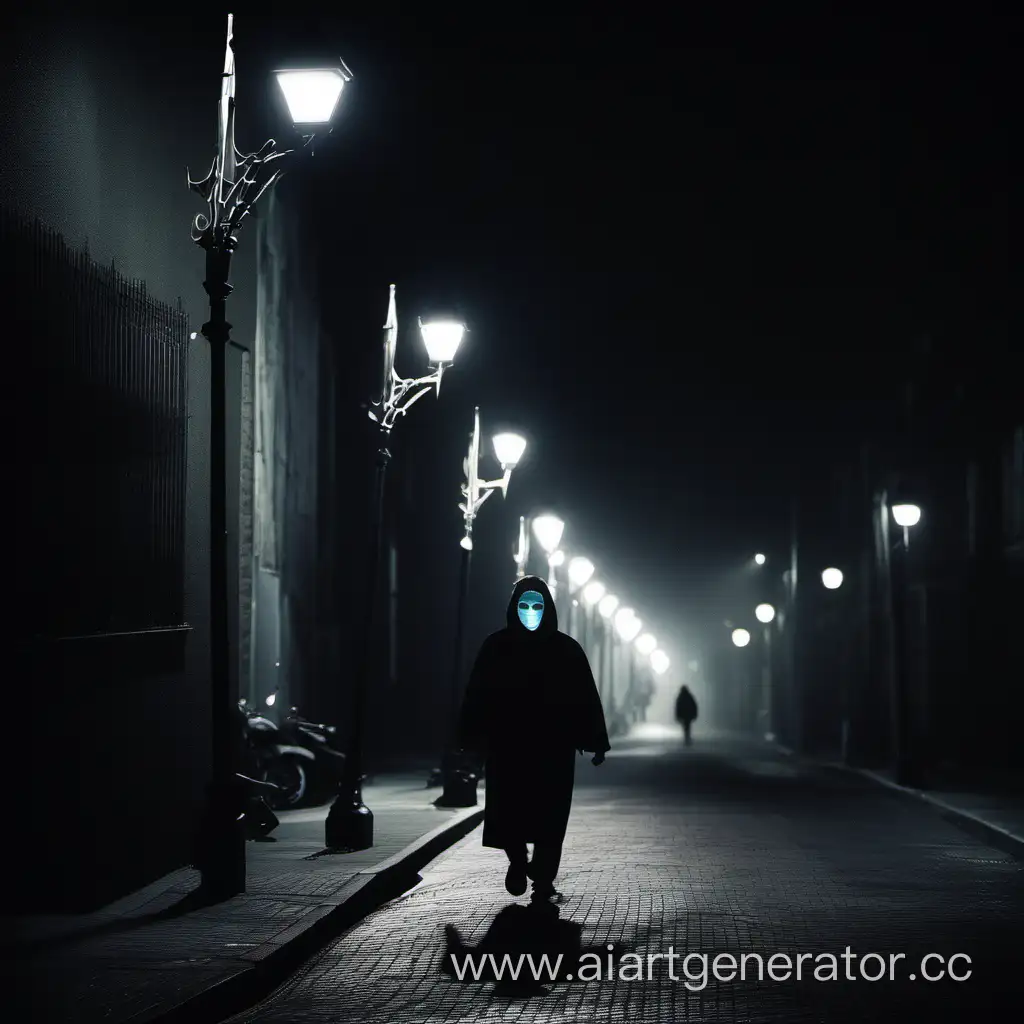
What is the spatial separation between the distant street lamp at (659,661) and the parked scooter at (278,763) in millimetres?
121157

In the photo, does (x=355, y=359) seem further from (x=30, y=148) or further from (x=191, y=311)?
(x=30, y=148)

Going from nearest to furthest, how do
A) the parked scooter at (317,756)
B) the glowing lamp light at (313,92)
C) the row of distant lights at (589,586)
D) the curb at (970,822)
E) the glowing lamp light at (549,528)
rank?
1. the glowing lamp light at (313,92)
2. the curb at (970,822)
3. the parked scooter at (317,756)
4. the glowing lamp light at (549,528)
5. the row of distant lights at (589,586)

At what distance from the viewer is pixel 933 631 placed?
113 feet

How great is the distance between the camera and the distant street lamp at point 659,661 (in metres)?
144

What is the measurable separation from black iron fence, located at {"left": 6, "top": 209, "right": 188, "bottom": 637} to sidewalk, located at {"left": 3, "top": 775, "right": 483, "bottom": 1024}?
66.2 inches

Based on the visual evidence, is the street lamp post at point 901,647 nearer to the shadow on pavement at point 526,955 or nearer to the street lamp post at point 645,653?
the shadow on pavement at point 526,955

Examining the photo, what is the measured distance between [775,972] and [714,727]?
323 feet

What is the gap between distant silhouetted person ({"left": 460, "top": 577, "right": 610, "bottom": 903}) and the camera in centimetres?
1123

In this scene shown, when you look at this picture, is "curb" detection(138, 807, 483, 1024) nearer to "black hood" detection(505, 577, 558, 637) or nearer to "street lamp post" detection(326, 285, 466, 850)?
"street lamp post" detection(326, 285, 466, 850)

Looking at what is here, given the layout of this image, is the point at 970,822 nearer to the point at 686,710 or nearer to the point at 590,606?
the point at 686,710

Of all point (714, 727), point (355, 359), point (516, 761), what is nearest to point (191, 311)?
point (516, 761)

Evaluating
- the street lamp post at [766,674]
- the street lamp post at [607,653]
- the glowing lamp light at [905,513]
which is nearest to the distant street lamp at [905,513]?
the glowing lamp light at [905,513]

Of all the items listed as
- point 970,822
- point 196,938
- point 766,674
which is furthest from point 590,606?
point 196,938

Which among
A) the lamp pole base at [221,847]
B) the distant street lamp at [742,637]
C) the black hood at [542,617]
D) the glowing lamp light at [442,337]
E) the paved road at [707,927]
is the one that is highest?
the glowing lamp light at [442,337]
